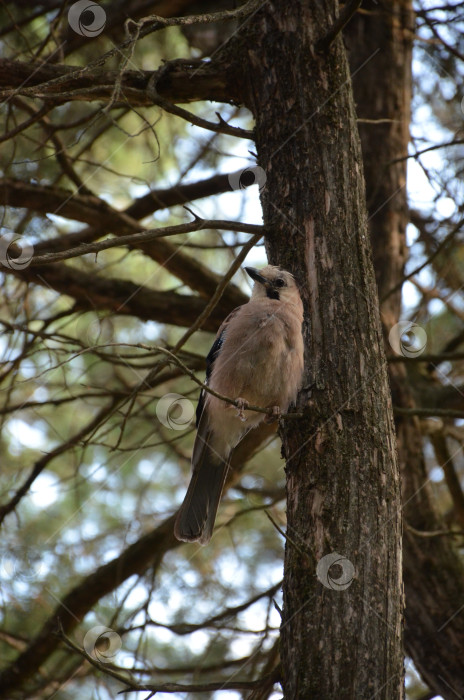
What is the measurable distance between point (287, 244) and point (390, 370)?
6.86ft

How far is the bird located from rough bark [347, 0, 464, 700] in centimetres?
122

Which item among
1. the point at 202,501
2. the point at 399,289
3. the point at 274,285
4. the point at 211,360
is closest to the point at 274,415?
the point at 274,285

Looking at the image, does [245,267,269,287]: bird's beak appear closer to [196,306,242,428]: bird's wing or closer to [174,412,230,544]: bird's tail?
[196,306,242,428]: bird's wing

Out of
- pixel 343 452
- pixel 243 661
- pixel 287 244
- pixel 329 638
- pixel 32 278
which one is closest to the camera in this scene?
pixel 329 638

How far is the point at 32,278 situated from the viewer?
5336mm

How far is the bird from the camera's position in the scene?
412cm

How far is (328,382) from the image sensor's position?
133 inches

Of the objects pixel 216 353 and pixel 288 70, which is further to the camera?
pixel 216 353

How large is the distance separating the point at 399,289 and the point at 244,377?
6.76 feet

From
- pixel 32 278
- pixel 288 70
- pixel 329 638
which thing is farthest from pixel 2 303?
pixel 329 638

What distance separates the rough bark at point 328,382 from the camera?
2895 millimetres

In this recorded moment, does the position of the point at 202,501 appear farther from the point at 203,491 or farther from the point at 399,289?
the point at 399,289

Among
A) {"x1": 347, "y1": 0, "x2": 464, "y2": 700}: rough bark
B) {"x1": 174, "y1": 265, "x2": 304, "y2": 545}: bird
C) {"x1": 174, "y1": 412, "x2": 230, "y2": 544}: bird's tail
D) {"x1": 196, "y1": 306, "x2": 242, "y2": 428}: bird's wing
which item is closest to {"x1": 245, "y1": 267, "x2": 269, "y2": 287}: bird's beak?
{"x1": 174, "y1": 265, "x2": 304, "y2": 545}: bird

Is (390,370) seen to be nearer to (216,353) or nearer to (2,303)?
(216,353)
